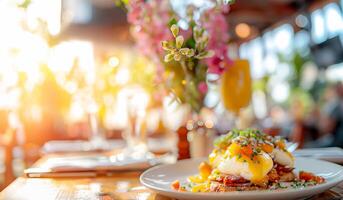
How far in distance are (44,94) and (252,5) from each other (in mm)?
4910

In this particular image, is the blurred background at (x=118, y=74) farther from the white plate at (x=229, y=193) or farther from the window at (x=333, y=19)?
the white plate at (x=229, y=193)

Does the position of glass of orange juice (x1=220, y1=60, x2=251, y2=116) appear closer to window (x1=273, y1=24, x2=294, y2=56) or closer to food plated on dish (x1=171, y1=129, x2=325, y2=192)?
food plated on dish (x1=171, y1=129, x2=325, y2=192)

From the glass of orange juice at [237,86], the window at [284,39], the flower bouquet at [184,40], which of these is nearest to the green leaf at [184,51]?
the flower bouquet at [184,40]

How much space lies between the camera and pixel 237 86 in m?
1.92

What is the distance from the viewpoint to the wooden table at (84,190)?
112 centimetres

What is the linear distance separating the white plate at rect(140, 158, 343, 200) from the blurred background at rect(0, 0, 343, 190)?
406 millimetres

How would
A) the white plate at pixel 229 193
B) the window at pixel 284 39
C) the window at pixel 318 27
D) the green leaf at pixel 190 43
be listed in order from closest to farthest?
1. the white plate at pixel 229 193
2. the green leaf at pixel 190 43
3. the window at pixel 318 27
4. the window at pixel 284 39

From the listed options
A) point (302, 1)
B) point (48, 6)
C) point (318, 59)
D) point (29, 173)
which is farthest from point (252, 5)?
point (29, 173)

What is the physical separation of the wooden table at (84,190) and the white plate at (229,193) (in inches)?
1.6

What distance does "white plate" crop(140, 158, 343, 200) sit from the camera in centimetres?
91

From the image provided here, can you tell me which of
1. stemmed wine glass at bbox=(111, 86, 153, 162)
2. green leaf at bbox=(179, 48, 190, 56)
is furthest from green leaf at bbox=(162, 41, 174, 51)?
stemmed wine glass at bbox=(111, 86, 153, 162)

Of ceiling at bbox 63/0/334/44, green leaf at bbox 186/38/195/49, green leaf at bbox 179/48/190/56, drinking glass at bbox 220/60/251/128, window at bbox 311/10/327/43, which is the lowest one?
drinking glass at bbox 220/60/251/128

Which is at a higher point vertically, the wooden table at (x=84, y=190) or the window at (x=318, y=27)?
the window at (x=318, y=27)

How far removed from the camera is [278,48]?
11.2 meters
